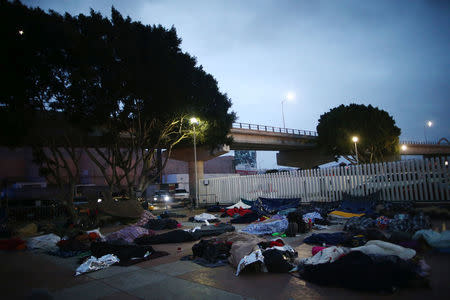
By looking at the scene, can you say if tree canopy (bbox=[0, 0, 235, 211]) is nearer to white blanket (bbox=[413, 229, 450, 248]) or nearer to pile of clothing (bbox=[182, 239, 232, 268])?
pile of clothing (bbox=[182, 239, 232, 268])

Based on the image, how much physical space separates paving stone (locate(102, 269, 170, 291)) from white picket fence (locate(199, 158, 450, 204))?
13.1 meters

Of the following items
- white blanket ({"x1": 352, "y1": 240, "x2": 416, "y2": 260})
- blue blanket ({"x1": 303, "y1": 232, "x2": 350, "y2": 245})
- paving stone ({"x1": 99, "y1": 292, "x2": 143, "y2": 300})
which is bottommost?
paving stone ({"x1": 99, "y1": 292, "x2": 143, "y2": 300})

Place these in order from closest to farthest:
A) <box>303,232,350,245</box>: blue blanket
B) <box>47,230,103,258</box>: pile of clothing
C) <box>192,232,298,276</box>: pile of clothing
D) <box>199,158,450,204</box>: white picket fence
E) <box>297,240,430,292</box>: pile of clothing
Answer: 1. <box>297,240,430,292</box>: pile of clothing
2. <box>192,232,298,276</box>: pile of clothing
3. <box>303,232,350,245</box>: blue blanket
4. <box>47,230,103,258</box>: pile of clothing
5. <box>199,158,450,204</box>: white picket fence

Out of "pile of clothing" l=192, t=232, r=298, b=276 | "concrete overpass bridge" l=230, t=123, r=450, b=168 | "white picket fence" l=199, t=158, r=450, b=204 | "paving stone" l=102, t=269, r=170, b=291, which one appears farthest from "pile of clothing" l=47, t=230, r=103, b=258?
"concrete overpass bridge" l=230, t=123, r=450, b=168

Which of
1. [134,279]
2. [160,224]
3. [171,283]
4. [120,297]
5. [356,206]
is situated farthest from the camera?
[356,206]

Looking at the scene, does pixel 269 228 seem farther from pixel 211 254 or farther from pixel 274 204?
pixel 274 204

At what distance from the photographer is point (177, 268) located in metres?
6.04

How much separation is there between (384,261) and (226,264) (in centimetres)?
313

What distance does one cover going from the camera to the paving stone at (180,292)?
4.41m

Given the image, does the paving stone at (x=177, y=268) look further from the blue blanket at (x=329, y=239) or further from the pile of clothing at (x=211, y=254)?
the blue blanket at (x=329, y=239)

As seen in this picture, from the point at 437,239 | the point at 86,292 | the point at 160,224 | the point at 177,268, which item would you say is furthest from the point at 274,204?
the point at 86,292

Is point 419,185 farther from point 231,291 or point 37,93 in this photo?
point 37,93

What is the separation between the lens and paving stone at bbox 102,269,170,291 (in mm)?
5109

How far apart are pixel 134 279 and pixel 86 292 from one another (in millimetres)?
865
